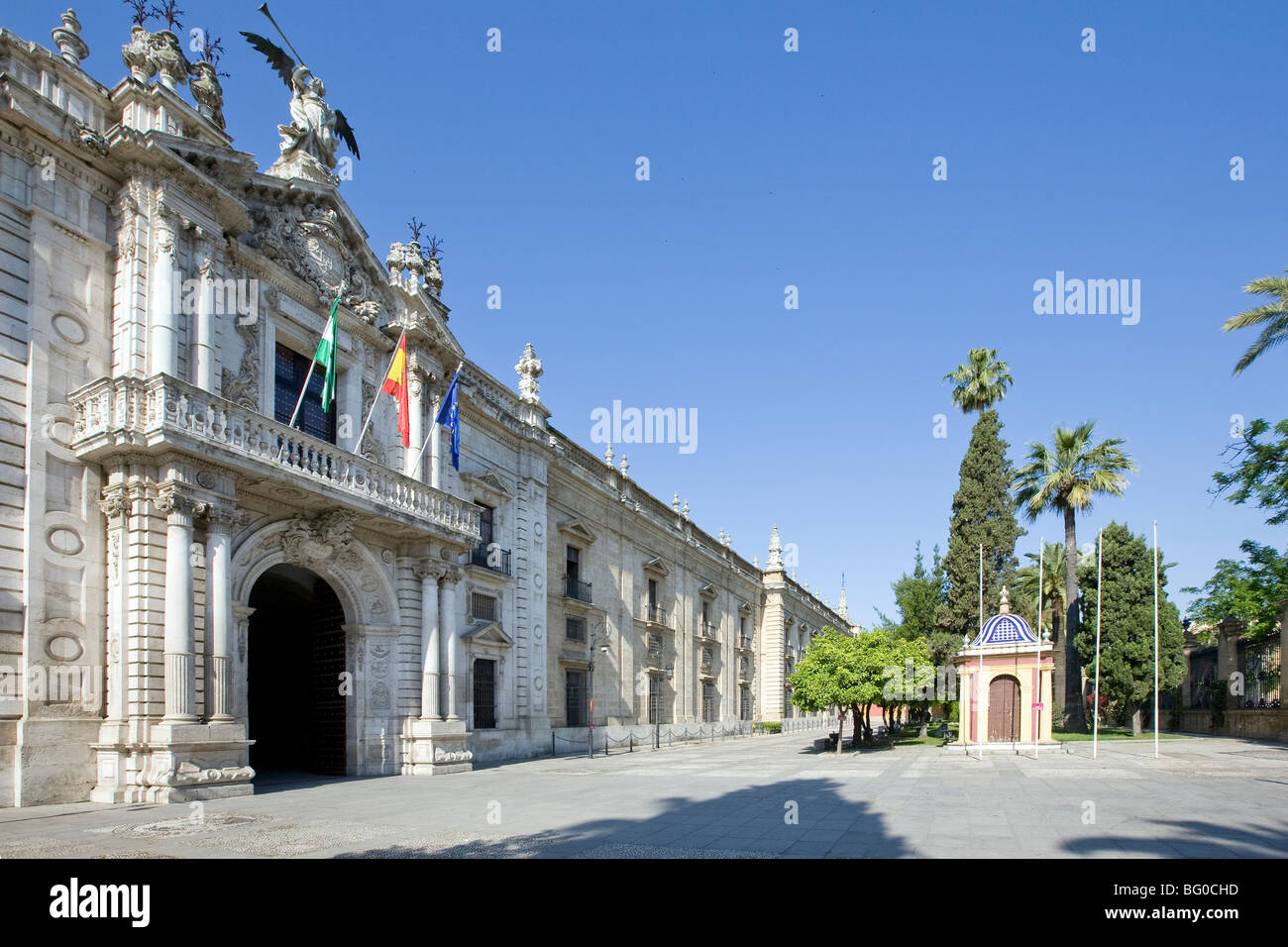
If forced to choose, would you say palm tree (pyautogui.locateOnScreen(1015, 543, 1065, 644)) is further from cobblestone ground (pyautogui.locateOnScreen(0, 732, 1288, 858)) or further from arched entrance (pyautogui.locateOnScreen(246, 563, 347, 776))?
arched entrance (pyautogui.locateOnScreen(246, 563, 347, 776))

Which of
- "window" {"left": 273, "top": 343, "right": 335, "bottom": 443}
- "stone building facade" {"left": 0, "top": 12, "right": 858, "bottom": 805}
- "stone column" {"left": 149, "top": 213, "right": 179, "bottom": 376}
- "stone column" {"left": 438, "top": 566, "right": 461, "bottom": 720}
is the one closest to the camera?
"stone building facade" {"left": 0, "top": 12, "right": 858, "bottom": 805}

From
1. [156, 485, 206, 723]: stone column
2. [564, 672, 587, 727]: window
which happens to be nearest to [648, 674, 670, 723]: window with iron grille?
[564, 672, 587, 727]: window

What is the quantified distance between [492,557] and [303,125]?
12559 millimetres

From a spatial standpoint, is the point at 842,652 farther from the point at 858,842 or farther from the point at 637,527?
the point at 858,842

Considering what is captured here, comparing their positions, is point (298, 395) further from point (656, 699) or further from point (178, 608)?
point (656, 699)

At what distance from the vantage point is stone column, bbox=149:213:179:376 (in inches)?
591

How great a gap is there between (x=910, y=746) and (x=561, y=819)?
76.1ft

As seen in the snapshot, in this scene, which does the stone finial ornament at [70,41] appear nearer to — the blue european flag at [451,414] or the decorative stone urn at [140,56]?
the decorative stone urn at [140,56]

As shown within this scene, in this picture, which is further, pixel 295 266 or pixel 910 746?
pixel 910 746

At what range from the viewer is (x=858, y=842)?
9539 mm

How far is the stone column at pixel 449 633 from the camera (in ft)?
68.3

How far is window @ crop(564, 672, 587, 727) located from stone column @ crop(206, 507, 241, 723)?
1603cm
